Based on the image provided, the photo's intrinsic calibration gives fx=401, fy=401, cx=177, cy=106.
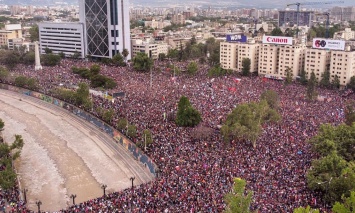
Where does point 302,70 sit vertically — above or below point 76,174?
above

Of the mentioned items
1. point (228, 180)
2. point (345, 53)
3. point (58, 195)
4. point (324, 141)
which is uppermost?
point (345, 53)

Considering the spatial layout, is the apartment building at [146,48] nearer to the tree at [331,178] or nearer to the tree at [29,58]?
the tree at [29,58]

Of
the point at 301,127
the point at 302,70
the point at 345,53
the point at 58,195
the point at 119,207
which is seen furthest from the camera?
the point at 302,70

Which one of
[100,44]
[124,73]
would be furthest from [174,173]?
[100,44]

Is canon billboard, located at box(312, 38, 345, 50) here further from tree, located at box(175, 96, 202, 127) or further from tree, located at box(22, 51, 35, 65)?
tree, located at box(22, 51, 35, 65)

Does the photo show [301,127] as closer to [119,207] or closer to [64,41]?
[119,207]

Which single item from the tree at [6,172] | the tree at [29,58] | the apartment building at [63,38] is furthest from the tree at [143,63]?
the tree at [6,172]

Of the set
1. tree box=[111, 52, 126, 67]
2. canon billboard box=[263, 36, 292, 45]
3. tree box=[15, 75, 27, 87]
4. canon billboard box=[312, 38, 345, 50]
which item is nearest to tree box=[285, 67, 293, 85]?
canon billboard box=[263, 36, 292, 45]

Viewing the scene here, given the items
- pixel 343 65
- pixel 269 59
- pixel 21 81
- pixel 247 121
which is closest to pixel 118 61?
pixel 21 81

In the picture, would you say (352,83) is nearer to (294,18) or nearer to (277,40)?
(277,40)
